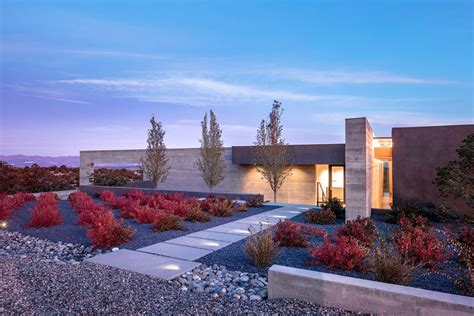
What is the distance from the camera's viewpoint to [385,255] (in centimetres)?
392

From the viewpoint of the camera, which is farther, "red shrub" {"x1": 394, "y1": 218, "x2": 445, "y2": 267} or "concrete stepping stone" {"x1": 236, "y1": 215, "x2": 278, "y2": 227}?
"concrete stepping stone" {"x1": 236, "y1": 215, "x2": 278, "y2": 227}

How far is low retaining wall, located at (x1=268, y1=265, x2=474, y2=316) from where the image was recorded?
2.91 metres

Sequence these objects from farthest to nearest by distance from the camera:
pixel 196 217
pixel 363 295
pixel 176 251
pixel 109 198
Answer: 1. pixel 109 198
2. pixel 196 217
3. pixel 176 251
4. pixel 363 295

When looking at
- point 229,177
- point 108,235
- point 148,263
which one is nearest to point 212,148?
point 229,177

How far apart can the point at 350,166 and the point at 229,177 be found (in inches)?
437

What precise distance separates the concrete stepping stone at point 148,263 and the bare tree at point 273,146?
9227mm

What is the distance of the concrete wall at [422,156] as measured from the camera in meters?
10.3

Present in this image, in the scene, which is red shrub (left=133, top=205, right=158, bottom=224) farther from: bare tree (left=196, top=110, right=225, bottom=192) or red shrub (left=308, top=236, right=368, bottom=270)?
bare tree (left=196, top=110, right=225, bottom=192)

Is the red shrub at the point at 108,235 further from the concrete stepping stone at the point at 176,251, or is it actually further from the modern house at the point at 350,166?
the modern house at the point at 350,166

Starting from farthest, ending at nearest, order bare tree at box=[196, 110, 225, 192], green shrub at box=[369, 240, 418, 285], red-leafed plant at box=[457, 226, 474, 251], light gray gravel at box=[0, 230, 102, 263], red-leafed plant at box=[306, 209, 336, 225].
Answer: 1. bare tree at box=[196, 110, 225, 192]
2. red-leafed plant at box=[306, 209, 336, 225]
3. light gray gravel at box=[0, 230, 102, 263]
4. red-leafed plant at box=[457, 226, 474, 251]
5. green shrub at box=[369, 240, 418, 285]

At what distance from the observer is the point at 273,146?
14.1 metres

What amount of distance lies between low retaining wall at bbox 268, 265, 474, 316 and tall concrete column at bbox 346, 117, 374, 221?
5.54 metres

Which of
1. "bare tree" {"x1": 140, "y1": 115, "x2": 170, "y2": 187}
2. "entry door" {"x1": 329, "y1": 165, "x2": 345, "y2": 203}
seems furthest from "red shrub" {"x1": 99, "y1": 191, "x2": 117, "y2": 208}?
"entry door" {"x1": 329, "y1": 165, "x2": 345, "y2": 203}

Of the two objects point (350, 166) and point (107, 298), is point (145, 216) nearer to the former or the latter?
point (107, 298)
